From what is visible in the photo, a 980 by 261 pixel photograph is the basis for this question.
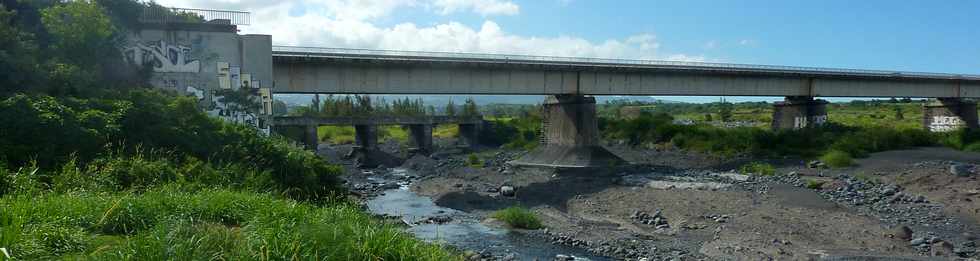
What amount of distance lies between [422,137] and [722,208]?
41316mm

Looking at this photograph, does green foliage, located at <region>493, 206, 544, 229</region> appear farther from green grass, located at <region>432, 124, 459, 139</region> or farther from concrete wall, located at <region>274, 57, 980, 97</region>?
green grass, located at <region>432, 124, 459, 139</region>

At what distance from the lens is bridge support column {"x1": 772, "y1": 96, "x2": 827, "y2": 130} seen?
5081 cm

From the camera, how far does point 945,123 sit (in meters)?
60.8

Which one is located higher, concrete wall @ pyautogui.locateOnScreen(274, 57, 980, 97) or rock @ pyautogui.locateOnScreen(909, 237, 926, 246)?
concrete wall @ pyautogui.locateOnScreen(274, 57, 980, 97)

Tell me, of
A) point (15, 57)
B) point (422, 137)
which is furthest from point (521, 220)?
point (422, 137)

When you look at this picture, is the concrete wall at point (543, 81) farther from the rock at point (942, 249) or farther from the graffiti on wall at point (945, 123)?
the rock at point (942, 249)

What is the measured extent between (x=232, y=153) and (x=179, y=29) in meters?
7.99

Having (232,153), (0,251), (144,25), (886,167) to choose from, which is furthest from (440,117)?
(0,251)

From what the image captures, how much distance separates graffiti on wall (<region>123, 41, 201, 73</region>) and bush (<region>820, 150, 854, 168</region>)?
32.9 m

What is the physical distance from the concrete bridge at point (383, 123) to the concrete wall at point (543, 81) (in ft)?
70.3

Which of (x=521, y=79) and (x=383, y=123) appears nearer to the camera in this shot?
(x=521, y=79)

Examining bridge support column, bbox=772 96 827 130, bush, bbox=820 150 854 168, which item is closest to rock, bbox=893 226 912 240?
bush, bbox=820 150 854 168

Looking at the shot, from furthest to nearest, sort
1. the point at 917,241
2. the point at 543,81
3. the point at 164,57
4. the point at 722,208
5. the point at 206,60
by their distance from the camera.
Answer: the point at 543,81 < the point at 722,208 < the point at 206,60 < the point at 164,57 < the point at 917,241

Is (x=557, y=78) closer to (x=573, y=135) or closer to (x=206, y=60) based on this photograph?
(x=573, y=135)
